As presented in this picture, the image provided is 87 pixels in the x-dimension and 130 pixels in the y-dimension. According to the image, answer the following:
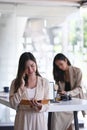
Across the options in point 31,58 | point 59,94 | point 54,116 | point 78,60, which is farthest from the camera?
point 78,60

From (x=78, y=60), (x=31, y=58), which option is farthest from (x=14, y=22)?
(x=31, y=58)

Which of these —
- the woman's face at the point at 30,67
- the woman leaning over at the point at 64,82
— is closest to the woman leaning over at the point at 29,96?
the woman's face at the point at 30,67

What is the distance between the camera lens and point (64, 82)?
4.50 meters

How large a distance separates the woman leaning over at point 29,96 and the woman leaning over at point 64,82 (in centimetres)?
100

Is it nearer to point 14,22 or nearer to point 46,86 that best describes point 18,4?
point 14,22

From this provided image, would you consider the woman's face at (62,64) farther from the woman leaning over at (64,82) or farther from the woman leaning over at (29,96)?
the woman leaning over at (29,96)

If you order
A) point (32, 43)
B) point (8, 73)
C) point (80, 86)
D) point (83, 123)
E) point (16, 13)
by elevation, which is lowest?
point (83, 123)

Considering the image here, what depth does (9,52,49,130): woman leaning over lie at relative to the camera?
331cm

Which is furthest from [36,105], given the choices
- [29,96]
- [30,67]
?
[30,67]

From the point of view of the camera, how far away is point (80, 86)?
4391 millimetres

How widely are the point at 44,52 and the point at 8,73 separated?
2.45 ft

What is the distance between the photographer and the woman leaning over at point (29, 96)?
10.9 ft

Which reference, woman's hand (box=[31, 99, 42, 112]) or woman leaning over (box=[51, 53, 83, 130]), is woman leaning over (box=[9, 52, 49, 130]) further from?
woman leaning over (box=[51, 53, 83, 130])

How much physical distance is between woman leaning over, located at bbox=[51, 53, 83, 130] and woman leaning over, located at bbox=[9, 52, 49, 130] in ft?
3.29
